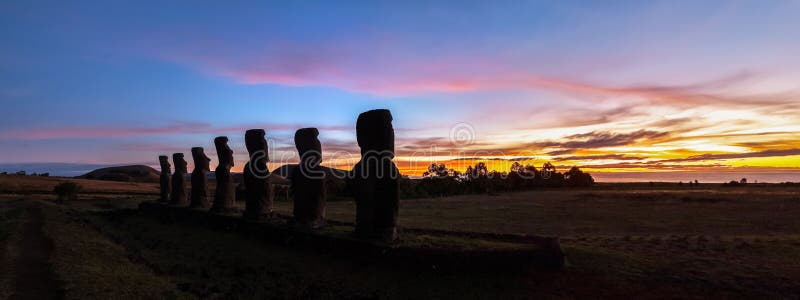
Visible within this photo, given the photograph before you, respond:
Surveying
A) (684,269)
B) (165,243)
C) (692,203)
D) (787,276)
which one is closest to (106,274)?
(165,243)

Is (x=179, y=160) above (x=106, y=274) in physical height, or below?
above

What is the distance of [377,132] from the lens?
1250 cm

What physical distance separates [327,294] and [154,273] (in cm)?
430

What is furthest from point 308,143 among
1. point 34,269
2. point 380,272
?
point 34,269

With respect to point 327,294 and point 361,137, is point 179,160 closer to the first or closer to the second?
point 361,137

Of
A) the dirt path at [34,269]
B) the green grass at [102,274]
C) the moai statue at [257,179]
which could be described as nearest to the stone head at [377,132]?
the green grass at [102,274]

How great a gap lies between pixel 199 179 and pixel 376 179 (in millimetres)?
13738

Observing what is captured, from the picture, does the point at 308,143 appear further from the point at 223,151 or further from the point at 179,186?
the point at 179,186

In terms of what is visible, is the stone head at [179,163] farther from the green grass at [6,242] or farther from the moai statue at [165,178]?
the green grass at [6,242]

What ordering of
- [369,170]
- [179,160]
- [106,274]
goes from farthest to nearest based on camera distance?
[179,160] < [369,170] < [106,274]

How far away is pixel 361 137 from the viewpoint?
12.9 meters

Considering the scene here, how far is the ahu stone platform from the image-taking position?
1007 cm

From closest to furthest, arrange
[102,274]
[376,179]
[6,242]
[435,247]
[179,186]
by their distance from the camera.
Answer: [102,274]
[435,247]
[376,179]
[6,242]
[179,186]

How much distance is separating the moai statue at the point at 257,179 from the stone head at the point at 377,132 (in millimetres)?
6367
